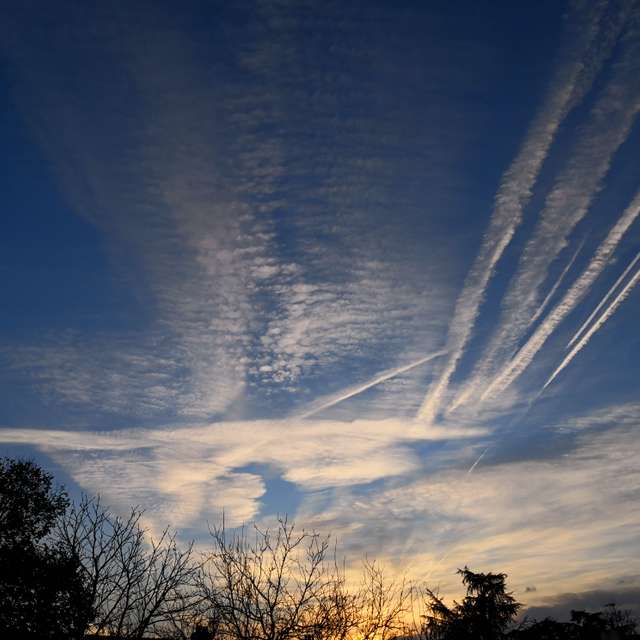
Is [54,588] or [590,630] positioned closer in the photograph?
[54,588]

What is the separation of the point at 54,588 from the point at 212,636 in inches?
260

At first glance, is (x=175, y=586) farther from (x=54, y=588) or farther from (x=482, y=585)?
(x=482, y=585)

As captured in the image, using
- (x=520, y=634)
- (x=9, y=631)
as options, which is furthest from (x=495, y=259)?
(x=520, y=634)

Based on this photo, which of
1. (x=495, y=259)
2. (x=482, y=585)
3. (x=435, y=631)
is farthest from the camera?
(x=482, y=585)

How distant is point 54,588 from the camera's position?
20.4m

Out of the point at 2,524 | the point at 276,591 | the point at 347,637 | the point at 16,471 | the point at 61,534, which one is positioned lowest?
the point at 347,637

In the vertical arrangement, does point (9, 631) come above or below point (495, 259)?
below

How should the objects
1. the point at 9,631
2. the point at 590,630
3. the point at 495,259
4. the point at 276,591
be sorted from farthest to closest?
the point at 590,630 < the point at 9,631 < the point at 495,259 < the point at 276,591

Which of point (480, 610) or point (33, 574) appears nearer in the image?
point (33, 574)

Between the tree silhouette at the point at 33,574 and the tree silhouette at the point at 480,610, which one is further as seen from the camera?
the tree silhouette at the point at 480,610

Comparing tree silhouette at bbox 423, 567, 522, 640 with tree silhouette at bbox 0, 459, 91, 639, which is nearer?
tree silhouette at bbox 0, 459, 91, 639

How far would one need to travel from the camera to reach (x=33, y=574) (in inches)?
828

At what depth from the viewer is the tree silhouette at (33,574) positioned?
19328 millimetres

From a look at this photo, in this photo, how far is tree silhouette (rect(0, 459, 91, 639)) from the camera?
19.3 m
